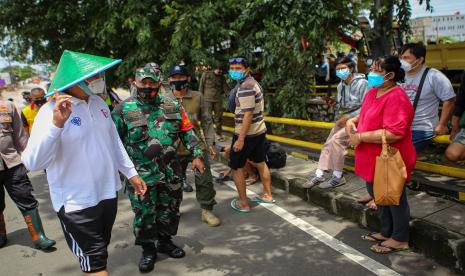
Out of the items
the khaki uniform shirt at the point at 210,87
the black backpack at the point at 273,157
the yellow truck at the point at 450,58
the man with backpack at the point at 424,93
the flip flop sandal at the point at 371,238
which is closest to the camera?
the flip flop sandal at the point at 371,238

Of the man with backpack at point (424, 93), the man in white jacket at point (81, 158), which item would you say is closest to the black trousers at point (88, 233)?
the man in white jacket at point (81, 158)

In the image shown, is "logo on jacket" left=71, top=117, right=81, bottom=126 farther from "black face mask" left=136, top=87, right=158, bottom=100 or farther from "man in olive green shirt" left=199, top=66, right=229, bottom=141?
"man in olive green shirt" left=199, top=66, right=229, bottom=141

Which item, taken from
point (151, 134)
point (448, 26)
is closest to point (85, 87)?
point (151, 134)

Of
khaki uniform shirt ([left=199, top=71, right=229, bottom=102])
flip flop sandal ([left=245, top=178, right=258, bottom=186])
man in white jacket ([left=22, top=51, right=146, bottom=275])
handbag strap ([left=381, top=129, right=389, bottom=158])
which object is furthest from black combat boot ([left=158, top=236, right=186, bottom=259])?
khaki uniform shirt ([left=199, top=71, right=229, bottom=102])

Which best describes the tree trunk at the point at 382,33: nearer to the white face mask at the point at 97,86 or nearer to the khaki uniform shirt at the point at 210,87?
the khaki uniform shirt at the point at 210,87

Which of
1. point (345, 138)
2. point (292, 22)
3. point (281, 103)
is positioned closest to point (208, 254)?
point (345, 138)

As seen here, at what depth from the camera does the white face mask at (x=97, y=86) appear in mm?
2426

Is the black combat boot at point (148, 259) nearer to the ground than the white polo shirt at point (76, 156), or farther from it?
nearer to the ground

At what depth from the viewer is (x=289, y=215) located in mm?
4340

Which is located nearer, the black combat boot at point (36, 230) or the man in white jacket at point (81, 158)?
the man in white jacket at point (81, 158)

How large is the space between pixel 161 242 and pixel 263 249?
3.17 feet

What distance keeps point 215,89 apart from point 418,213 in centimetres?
561

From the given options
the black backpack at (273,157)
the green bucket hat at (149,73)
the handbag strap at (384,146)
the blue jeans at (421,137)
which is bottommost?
the black backpack at (273,157)

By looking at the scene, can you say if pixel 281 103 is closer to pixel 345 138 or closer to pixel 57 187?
pixel 345 138
